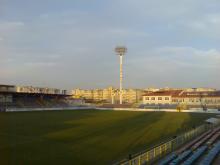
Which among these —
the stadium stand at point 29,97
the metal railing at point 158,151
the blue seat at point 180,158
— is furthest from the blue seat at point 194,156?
the stadium stand at point 29,97

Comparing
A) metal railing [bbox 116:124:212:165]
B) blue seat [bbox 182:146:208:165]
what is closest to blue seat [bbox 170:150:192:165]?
blue seat [bbox 182:146:208:165]

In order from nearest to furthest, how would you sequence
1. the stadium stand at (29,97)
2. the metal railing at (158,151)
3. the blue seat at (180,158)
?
the metal railing at (158,151) → the blue seat at (180,158) → the stadium stand at (29,97)

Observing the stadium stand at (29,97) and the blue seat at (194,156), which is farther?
the stadium stand at (29,97)

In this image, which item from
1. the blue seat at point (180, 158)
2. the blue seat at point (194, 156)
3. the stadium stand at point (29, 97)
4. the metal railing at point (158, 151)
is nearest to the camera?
the metal railing at point (158, 151)

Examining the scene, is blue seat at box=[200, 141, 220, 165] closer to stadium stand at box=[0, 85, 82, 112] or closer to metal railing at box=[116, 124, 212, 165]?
metal railing at box=[116, 124, 212, 165]

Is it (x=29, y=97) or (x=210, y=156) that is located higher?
(x=29, y=97)

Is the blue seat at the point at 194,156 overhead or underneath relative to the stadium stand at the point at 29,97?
underneath

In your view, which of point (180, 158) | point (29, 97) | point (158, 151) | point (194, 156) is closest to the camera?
point (180, 158)

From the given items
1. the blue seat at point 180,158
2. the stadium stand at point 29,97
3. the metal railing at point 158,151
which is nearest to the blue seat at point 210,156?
the blue seat at point 180,158

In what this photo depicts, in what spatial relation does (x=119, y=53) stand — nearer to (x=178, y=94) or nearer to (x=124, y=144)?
(x=178, y=94)

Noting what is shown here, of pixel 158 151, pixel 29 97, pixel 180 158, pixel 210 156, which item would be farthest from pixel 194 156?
pixel 29 97

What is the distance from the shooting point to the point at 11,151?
19828mm

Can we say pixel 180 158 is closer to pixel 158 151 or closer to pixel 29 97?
pixel 158 151

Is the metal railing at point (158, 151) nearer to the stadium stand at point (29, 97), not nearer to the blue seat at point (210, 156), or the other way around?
the blue seat at point (210, 156)
